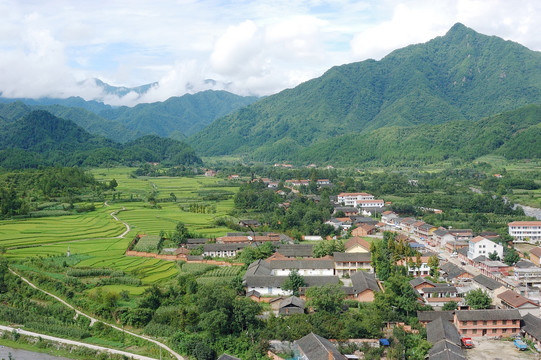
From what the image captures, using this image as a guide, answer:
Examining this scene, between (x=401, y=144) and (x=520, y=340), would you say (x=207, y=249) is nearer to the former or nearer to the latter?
(x=520, y=340)

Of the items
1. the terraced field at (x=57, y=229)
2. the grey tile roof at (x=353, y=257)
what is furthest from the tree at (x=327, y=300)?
the terraced field at (x=57, y=229)

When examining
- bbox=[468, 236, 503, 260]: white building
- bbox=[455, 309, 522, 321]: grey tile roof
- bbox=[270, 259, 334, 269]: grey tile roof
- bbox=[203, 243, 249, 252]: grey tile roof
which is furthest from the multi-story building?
bbox=[203, 243, 249, 252]: grey tile roof

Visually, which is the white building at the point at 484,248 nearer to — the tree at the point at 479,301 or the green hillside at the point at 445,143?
the tree at the point at 479,301

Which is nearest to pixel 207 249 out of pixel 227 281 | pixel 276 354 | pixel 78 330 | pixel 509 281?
pixel 227 281

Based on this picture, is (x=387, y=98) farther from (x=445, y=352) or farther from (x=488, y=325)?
(x=445, y=352)

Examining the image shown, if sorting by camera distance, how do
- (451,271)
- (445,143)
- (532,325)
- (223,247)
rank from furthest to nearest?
1. (445,143)
2. (223,247)
3. (451,271)
4. (532,325)

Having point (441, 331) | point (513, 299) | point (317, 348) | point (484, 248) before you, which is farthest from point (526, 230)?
point (317, 348)

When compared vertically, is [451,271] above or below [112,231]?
below
